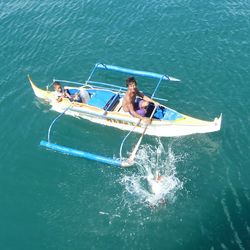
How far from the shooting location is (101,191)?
85.4ft

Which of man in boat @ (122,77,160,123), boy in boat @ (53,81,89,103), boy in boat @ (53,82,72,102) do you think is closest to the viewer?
man in boat @ (122,77,160,123)

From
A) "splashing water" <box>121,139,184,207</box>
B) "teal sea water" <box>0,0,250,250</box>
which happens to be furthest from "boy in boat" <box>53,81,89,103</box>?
"splashing water" <box>121,139,184,207</box>

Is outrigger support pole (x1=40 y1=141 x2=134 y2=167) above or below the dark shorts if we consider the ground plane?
below

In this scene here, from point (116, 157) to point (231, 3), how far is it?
25094 millimetres

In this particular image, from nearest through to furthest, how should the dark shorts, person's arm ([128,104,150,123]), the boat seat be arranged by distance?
person's arm ([128,104,150,123]) < the dark shorts < the boat seat

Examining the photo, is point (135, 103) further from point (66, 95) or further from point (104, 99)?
point (66, 95)

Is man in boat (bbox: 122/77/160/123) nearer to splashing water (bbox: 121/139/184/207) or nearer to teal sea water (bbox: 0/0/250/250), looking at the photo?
teal sea water (bbox: 0/0/250/250)

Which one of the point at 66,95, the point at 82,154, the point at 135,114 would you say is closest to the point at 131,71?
the point at 66,95

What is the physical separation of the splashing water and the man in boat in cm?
271

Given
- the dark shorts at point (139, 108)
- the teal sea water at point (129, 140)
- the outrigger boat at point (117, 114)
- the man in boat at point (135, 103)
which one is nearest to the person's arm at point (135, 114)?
the man in boat at point (135, 103)

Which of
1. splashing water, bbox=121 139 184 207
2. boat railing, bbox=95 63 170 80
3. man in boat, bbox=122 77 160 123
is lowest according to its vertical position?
splashing water, bbox=121 139 184 207

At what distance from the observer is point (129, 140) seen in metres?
29.6

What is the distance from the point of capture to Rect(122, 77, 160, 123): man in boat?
28.0 meters

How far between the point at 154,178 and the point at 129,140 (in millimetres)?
4430
